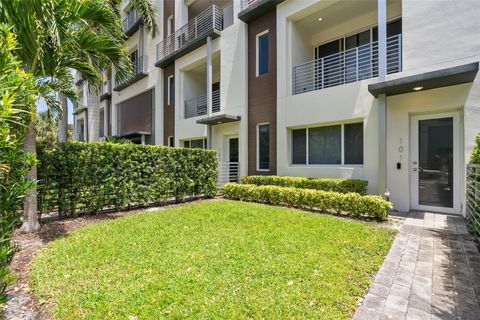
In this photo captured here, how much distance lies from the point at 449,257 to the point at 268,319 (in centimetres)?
382

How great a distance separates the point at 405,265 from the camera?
168 inches

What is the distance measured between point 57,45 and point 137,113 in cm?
1673

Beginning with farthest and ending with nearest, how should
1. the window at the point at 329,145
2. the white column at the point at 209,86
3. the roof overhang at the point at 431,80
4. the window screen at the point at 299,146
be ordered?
the white column at the point at 209,86, the window screen at the point at 299,146, the window at the point at 329,145, the roof overhang at the point at 431,80

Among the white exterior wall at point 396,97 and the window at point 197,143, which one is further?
the window at point 197,143

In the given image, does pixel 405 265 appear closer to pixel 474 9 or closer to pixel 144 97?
pixel 474 9

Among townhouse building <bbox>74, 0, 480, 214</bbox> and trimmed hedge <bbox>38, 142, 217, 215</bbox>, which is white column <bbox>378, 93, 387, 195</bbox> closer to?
townhouse building <bbox>74, 0, 480, 214</bbox>

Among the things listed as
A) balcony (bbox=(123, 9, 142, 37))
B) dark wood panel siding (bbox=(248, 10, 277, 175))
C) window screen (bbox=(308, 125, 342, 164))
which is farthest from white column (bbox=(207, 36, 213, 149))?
balcony (bbox=(123, 9, 142, 37))

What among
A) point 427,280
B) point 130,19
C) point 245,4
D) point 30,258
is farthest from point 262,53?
point 130,19

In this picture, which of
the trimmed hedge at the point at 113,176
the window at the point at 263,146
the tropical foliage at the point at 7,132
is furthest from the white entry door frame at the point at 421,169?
the tropical foliage at the point at 7,132

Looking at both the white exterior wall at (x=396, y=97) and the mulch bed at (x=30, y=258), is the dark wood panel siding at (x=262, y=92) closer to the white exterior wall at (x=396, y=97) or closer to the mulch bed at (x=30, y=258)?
the white exterior wall at (x=396, y=97)

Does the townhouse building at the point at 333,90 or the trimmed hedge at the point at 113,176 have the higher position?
the townhouse building at the point at 333,90

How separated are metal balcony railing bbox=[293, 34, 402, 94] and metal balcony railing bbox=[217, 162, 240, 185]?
4717 mm

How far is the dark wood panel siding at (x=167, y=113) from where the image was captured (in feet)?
57.4

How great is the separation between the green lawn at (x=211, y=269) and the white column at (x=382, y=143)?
2.24 meters
